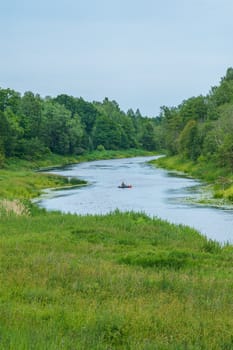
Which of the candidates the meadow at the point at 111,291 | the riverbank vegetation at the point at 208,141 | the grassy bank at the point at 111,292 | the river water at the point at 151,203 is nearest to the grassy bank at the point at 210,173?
the riverbank vegetation at the point at 208,141

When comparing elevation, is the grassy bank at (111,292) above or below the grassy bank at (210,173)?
above

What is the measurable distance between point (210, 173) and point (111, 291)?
175ft

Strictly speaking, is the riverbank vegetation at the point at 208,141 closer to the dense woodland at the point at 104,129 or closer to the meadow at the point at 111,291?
the dense woodland at the point at 104,129

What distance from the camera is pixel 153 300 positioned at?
10086mm

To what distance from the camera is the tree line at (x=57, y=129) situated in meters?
97.0

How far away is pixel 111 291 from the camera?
423 inches

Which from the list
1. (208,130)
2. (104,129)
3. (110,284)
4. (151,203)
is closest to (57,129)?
(104,129)

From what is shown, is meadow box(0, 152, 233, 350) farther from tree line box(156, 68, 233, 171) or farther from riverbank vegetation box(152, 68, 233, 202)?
tree line box(156, 68, 233, 171)

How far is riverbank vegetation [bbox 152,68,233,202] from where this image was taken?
189 feet

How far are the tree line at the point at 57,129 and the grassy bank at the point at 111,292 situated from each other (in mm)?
61227

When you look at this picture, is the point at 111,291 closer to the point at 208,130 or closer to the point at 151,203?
the point at 151,203

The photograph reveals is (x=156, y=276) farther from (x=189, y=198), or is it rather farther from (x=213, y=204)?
(x=189, y=198)

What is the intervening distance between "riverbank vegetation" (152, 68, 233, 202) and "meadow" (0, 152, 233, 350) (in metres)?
25.0

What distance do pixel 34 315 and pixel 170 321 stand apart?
2087 mm
